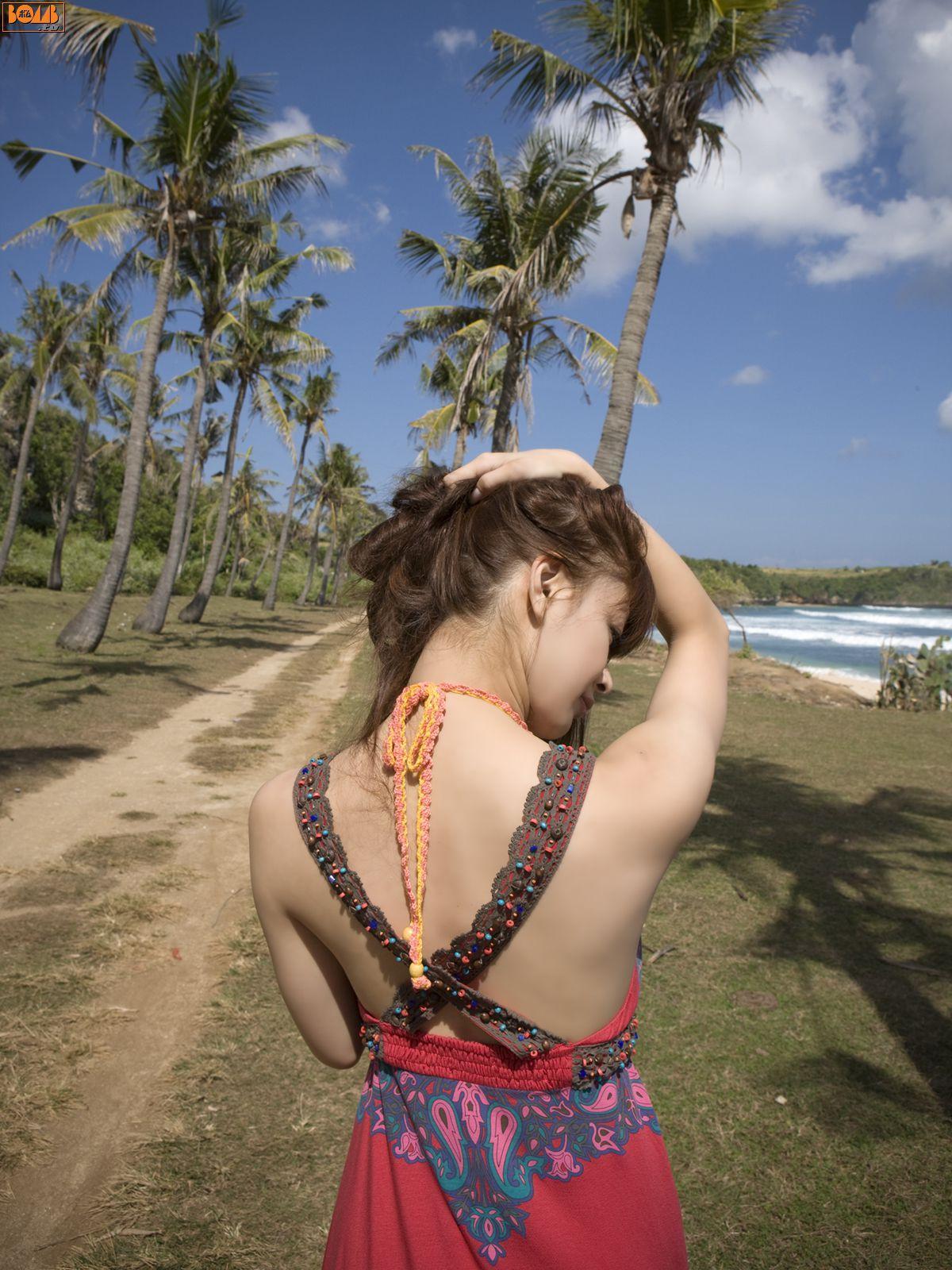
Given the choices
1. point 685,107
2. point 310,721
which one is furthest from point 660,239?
point 310,721

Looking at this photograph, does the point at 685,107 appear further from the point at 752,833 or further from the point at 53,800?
the point at 53,800

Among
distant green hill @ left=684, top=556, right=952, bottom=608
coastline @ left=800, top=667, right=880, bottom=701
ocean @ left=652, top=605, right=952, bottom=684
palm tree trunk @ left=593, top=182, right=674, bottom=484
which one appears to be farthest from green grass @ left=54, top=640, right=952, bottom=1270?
distant green hill @ left=684, top=556, right=952, bottom=608

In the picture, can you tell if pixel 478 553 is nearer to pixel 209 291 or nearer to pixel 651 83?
pixel 651 83

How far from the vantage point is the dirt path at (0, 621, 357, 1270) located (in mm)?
2559

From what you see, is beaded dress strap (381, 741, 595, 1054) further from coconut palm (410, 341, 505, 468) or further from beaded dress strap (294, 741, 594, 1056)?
coconut palm (410, 341, 505, 468)

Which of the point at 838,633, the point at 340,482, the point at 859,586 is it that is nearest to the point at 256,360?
the point at 340,482

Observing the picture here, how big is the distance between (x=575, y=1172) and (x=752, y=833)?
664 cm

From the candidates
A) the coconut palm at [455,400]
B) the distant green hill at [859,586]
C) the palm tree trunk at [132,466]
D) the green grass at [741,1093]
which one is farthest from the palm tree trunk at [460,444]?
the distant green hill at [859,586]

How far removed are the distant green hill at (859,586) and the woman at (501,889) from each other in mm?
77902

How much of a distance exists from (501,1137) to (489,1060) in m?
0.09

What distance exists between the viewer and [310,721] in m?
10.8

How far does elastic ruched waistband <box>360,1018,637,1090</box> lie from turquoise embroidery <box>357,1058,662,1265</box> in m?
0.01

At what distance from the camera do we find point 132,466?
550 inches

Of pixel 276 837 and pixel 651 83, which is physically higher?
pixel 651 83
